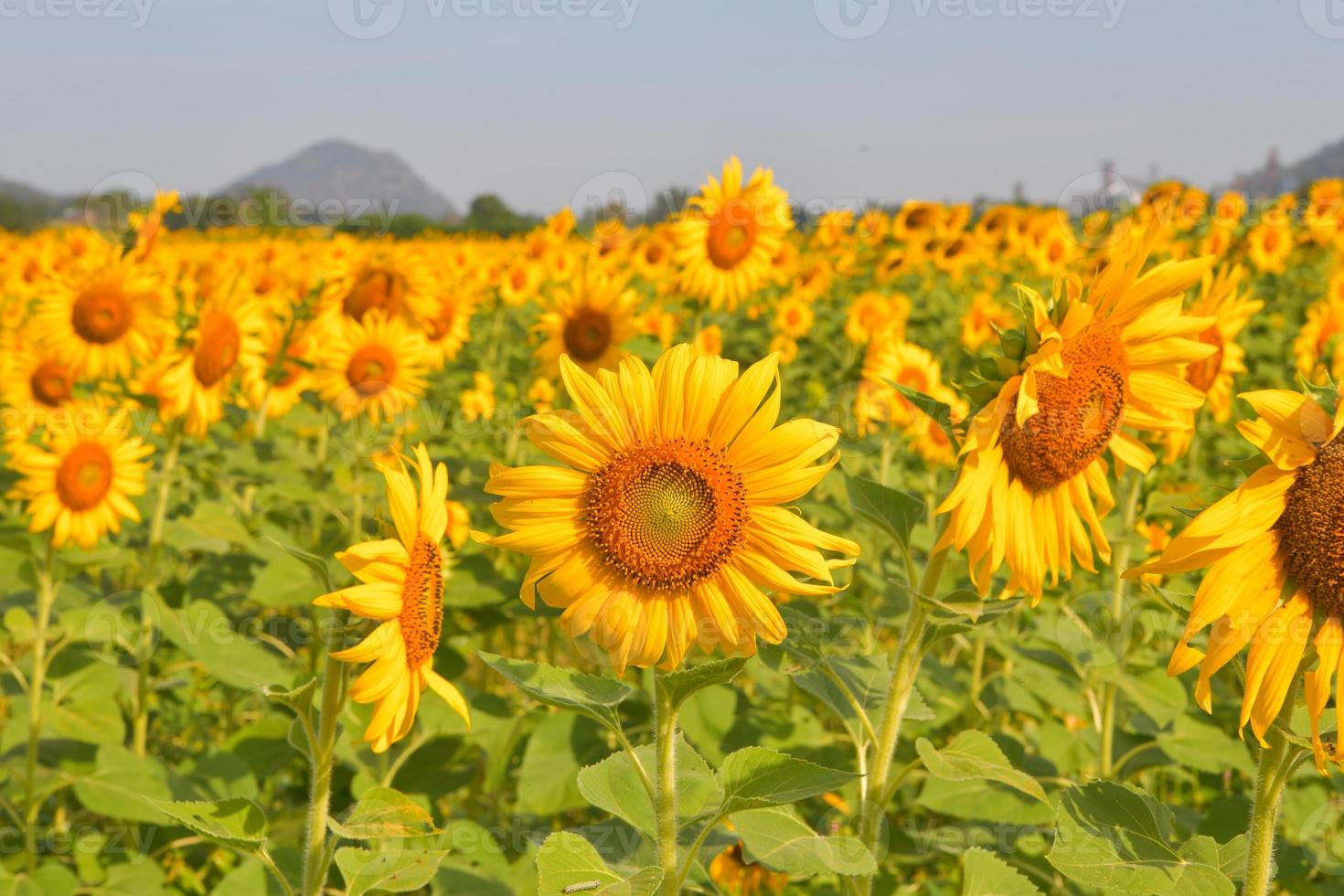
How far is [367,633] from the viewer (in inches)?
75.3

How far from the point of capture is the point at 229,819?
1871mm

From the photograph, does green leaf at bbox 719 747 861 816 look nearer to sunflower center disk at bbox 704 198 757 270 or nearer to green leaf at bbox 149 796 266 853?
green leaf at bbox 149 796 266 853

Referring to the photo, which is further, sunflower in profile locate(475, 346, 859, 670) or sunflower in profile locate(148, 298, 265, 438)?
sunflower in profile locate(148, 298, 265, 438)

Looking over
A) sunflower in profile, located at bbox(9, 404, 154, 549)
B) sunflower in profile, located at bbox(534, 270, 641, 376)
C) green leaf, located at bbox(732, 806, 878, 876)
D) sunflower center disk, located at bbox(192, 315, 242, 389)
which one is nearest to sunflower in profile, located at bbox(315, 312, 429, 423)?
sunflower center disk, located at bbox(192, 315, 242, 389)

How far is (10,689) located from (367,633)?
2.58m

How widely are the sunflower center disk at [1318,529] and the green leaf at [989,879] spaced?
77cm

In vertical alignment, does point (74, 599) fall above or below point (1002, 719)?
above

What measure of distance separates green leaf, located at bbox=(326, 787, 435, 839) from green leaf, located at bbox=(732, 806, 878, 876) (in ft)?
1.92

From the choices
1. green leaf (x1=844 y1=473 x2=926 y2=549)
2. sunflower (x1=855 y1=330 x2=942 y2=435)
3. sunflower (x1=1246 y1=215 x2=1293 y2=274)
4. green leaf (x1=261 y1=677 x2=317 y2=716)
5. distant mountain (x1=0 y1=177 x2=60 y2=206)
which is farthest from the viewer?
distant mountain (x1=0 y1=177 x2=60 y2=206)

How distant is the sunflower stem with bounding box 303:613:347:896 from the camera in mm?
1923

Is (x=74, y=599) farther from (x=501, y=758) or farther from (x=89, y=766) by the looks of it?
(x=501, y=758)

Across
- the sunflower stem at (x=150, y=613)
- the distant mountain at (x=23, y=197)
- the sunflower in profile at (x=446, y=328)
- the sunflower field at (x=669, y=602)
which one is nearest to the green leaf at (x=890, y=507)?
the sunflower field at (x=669, y=602)

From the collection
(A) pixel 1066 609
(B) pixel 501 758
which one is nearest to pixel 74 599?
(B) pixel 501 758

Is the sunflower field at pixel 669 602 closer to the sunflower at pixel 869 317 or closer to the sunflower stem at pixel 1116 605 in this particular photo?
the sunflower stem at pixel 1116 605
